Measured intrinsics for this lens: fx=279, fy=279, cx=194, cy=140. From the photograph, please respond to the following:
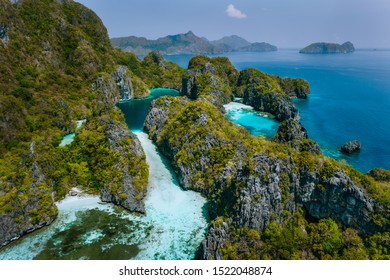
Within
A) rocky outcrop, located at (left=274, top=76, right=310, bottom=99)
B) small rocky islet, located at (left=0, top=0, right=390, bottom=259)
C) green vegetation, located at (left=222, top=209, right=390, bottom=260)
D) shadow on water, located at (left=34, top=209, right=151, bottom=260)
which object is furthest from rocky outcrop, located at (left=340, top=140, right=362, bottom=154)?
rocky outcrop, located at (left=274, top=76, right=310, bottom=99)

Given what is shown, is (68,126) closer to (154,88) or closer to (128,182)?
(128,182)

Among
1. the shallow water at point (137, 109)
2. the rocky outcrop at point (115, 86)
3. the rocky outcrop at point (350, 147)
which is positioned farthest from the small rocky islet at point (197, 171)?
the rocky outcrop at point (350, 147)

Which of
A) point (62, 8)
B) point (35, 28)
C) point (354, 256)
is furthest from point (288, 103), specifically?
point (62, 8)

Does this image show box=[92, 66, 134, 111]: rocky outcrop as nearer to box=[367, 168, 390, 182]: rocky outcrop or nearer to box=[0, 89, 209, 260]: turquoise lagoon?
box=[0, 89, 209, 260]: turquoise lagoon

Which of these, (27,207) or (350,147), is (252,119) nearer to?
(350,147)

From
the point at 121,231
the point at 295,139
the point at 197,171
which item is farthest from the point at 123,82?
the point at 121,231

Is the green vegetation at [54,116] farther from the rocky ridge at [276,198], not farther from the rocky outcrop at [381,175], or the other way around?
the rocky outcrop at [381,175]
